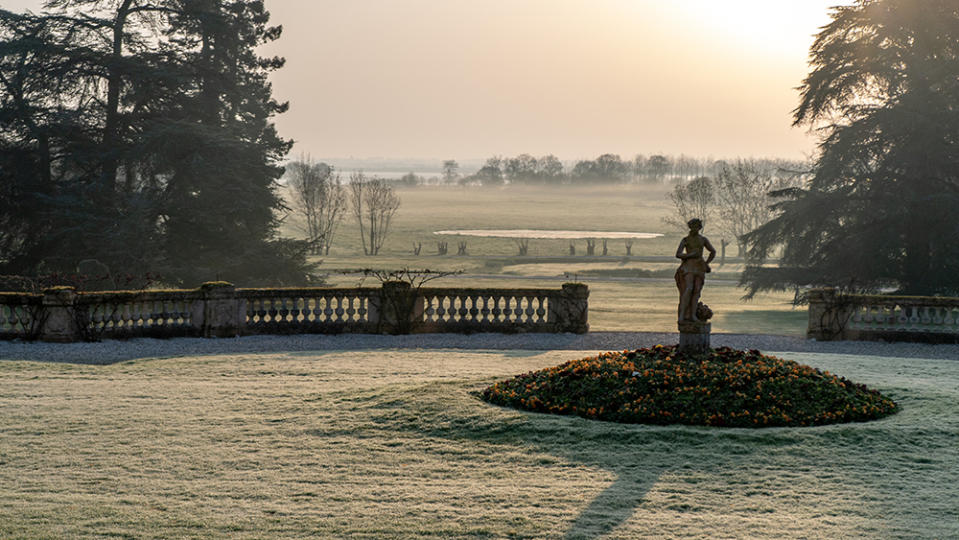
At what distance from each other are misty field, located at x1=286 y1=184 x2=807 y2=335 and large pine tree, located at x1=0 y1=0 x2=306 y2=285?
45.1ft

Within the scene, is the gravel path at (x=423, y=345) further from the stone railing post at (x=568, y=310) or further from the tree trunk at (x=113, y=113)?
the tree trunk at (x=113, y=113)

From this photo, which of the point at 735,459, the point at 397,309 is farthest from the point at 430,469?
the point at 397,309

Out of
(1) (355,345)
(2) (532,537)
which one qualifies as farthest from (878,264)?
Answer: (2) (532,537)

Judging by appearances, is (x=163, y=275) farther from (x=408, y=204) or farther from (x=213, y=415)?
(x=408, y=204)

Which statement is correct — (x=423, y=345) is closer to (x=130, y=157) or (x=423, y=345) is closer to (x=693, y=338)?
(x=693, y=338)

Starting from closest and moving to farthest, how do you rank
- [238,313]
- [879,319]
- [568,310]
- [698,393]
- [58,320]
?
[698,393] → [58,320] → [238,313] → [879,319] → [568,310]

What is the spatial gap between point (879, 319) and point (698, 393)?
1396cm

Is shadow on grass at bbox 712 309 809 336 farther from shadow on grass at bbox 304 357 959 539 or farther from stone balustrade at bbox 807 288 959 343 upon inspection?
shadow on grass at bbox 304 357 959 539

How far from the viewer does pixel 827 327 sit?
80.0 feet

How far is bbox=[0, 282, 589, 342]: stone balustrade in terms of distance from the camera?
21.8m

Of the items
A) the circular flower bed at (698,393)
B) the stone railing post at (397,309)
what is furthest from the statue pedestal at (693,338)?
the stone railing post at (397,309)

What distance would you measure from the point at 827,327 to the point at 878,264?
12.3 m

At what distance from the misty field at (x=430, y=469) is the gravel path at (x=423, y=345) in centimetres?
576

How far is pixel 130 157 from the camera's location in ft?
130
